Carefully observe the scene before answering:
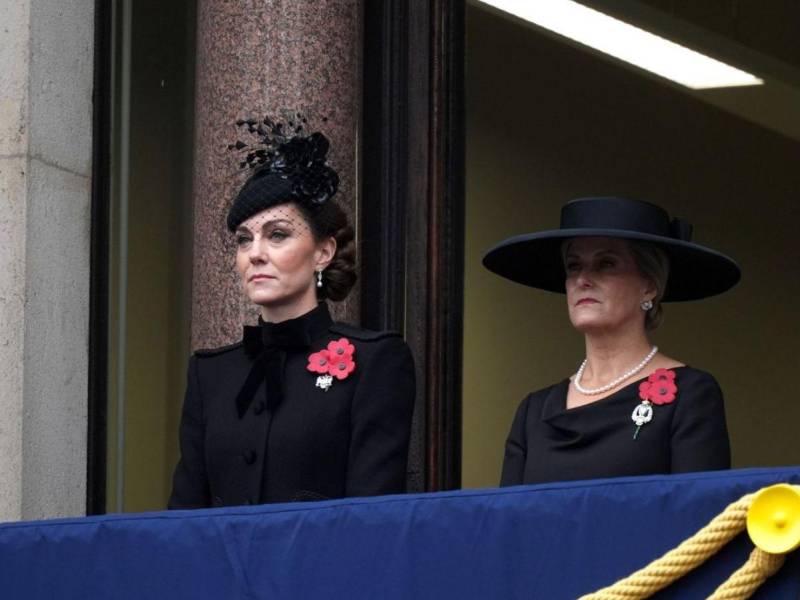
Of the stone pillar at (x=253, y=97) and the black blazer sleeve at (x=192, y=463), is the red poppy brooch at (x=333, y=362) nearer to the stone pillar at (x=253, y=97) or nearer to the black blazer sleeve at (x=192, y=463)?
the black blazer sleeve at (x=192, y=463)

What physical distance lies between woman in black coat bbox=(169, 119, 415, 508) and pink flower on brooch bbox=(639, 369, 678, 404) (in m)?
0.58

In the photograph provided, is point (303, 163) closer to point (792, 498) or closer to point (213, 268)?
point (213, 268)

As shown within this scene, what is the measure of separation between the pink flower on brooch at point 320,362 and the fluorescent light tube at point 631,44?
8.66 feet

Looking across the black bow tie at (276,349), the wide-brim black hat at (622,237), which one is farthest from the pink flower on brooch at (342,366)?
the wide-brim black hat at (622,237)

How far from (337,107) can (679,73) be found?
151cm

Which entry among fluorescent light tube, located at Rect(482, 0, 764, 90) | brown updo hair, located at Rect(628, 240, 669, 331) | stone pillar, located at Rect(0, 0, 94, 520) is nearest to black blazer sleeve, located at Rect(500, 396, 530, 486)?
brown updo hair, located at Rect(628, 240, 669, 331)

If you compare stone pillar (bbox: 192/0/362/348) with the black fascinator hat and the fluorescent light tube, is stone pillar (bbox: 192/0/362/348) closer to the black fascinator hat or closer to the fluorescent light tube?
the fluorescent light tube

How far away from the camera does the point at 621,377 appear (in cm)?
507

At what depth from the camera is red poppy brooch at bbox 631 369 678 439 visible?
16.1 ft

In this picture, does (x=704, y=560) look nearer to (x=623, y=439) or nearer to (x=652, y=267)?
(x=623, y=439)

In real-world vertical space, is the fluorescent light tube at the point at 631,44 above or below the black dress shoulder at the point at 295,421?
above

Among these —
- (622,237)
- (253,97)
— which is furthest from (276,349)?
(253,97)

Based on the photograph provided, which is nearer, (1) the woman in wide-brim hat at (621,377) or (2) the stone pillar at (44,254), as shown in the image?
(1) the woman in wide-brim hat at (621,377)

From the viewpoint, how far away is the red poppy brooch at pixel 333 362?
5.09 m
